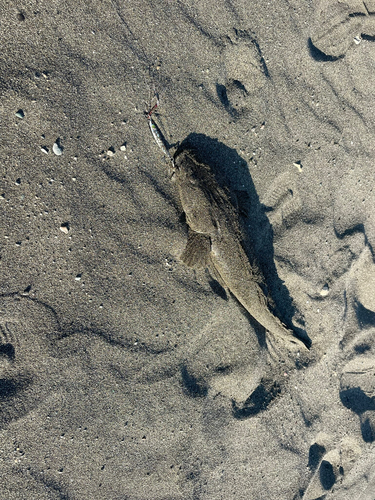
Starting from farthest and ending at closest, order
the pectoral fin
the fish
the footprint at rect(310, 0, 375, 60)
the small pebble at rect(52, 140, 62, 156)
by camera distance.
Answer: the footprint at rect(310, 0, 375, 60) < the pectoral fin < the fish < the small pebble at rect(52, 140, 62, 156)

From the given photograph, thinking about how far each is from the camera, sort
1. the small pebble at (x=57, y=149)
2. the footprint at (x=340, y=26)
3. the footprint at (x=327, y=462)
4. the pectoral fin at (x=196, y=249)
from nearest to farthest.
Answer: the small pebble at (x=57, y=149)
the pectoral fin at (x=196, y=249)
the footprint at (x=340, y=26)
the footprint at (x=327, y=462)

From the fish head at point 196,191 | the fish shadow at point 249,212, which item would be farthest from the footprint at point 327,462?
the fish head at point 196,191

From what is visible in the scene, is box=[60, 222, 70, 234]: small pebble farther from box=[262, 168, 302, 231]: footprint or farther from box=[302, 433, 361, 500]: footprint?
box=[302, 433, 361, 500]: footprint

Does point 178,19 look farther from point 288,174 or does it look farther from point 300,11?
point 288,174

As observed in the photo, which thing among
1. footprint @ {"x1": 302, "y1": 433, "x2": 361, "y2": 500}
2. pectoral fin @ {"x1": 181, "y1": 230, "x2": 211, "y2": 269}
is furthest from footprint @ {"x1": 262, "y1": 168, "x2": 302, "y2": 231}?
footprint @ {"x1": 302, "y1": 433, "x2": 361, "y2": 500}

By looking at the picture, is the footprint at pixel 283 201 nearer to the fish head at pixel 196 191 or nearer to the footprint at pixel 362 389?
the fish head at pixel 196 191

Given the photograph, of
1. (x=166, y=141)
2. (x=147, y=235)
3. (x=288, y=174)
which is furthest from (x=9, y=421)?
(x=288, y=174)
